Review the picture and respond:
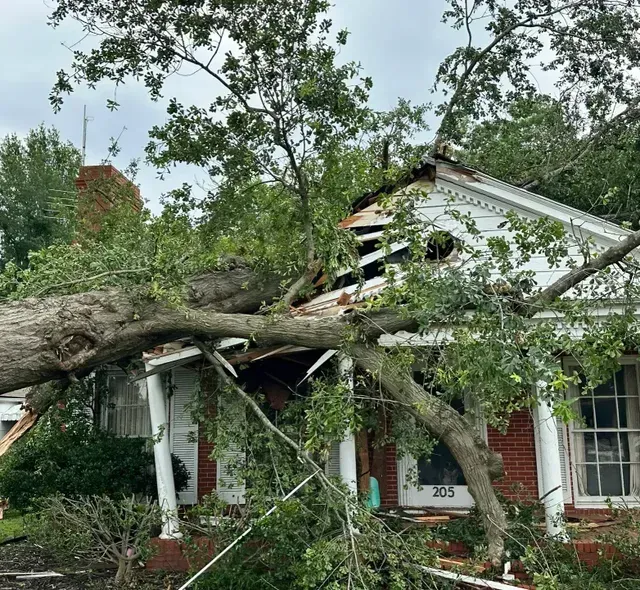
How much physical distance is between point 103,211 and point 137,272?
22.6 feet

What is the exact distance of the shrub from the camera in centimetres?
700

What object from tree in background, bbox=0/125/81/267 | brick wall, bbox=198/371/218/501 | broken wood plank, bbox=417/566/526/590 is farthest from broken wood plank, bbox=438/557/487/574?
tree in background, bbox=0/125/81/267

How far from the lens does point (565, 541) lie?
22.5 ft

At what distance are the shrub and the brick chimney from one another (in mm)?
6222

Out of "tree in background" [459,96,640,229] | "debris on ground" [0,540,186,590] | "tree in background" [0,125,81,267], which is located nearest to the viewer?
"debris on ground" [0,540,186,590]

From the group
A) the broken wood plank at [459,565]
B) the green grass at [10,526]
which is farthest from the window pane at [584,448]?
the green grass at [10,526]

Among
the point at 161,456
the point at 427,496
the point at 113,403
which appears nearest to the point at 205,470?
the point at 161,456

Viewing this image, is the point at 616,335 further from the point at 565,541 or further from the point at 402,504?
the point at 402,504

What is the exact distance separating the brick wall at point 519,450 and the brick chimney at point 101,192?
828 cm

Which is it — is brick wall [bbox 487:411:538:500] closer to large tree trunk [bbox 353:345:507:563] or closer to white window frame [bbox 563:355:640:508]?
white window frame [bbox 563:355:640:508]

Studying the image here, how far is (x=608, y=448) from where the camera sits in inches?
372

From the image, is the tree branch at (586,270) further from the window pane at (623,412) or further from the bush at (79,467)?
the bush at (79,467)

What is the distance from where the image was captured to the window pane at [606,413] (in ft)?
31.1

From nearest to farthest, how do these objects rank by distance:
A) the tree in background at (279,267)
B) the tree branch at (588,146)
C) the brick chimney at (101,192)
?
the tree in background at (279,267), the brick chimney at (101,192), the tree branch at (588,146)
